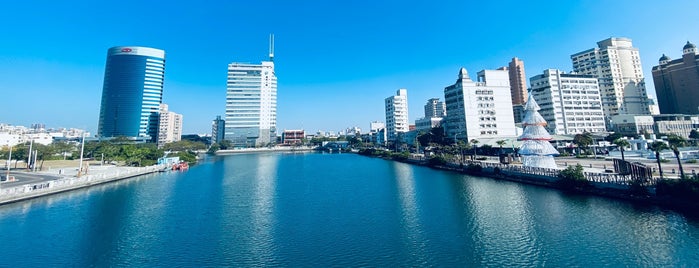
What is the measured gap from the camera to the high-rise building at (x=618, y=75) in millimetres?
120312

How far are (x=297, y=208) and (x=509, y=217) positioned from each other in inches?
827

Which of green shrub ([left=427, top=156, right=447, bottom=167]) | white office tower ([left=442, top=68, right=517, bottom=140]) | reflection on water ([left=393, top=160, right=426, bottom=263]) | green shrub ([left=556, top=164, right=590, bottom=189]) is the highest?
white office tower ([left=442, top=68, right=517, bottom=140])

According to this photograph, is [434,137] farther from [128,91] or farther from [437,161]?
[128,91]

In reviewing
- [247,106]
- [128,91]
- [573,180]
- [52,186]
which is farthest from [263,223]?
[128,91]

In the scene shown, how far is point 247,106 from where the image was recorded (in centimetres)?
17688

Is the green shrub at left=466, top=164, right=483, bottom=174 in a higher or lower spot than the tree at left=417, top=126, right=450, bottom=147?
lower

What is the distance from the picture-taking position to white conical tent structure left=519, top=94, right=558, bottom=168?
4719 centimetres

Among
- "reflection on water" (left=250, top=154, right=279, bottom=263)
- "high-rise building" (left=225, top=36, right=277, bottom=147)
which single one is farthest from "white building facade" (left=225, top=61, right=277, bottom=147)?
"reflection on water" (left=250, top=154, right=279, bottom=263)

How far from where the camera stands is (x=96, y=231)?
24.8m

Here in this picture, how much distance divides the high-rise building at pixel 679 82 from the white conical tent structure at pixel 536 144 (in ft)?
387

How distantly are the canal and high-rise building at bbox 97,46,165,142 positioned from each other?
137 meters

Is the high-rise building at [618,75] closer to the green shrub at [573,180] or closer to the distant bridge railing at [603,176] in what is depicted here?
the distant bridge railing at [603,176]

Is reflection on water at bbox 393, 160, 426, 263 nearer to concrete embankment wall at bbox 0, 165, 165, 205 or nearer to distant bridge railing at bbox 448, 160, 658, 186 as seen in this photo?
distant bridge railing at bbox 448, 160, 658, 186

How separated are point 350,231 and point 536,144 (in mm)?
40276
